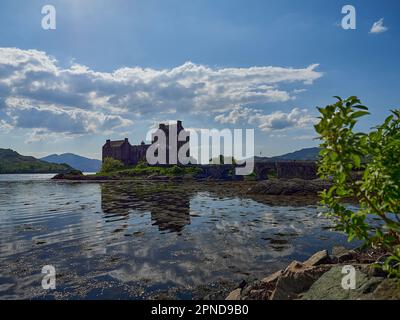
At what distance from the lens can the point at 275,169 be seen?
137 metres

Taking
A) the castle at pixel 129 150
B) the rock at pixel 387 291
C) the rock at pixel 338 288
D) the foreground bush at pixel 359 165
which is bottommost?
the rock at pixel 338 288

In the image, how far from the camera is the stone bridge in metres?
112

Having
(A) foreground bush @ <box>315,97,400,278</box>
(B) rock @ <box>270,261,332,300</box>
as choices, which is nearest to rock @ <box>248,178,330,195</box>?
(B) rock @ <box>270,261,332,300</box>

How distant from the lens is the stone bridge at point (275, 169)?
4391 inches

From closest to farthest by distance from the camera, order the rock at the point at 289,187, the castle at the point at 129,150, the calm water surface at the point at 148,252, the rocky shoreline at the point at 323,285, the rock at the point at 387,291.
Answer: the rock at the point at 387,291 → the rocky shoreline at the point at 323,285 → the calm water surface at the point at 148,252 → the rock at the point at 289,187 → the castle at the point at 129,150

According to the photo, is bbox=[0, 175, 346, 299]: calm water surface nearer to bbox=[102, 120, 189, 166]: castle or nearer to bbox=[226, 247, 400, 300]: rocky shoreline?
bbox=[226, 247, 400, 300]: rocky shoreline

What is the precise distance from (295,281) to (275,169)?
13232 cm

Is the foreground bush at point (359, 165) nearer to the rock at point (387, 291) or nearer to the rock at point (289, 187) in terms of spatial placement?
the rock at point (387, 291)

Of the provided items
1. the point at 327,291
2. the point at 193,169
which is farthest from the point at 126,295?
the point at 193,169

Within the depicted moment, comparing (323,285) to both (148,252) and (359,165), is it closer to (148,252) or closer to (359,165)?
(359,165)

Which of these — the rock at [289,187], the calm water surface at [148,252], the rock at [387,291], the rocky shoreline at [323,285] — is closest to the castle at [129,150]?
the rock at [289,187]

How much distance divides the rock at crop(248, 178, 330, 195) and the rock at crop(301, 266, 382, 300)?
48.3 meters

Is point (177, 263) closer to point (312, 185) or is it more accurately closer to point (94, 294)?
point (94, 294)
